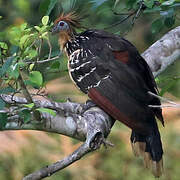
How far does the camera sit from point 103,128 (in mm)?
2729

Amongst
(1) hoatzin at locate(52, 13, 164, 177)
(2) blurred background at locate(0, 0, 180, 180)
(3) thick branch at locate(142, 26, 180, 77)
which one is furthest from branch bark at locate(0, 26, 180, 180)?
(2) blurred background at locate(0, 0, 180, 180)

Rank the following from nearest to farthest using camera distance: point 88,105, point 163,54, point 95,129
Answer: point 95,129 < point 88,105 < point 163,54

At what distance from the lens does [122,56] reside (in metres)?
3.38

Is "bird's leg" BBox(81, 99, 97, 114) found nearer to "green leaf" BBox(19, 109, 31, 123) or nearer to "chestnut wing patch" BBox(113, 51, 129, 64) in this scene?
"chestnut wing patch" BBox(113, 51, 129, 64)

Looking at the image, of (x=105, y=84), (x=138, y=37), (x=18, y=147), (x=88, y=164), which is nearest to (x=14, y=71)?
(x=105, y=84)

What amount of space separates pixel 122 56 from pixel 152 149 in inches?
23.8

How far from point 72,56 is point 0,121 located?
48.4 inches

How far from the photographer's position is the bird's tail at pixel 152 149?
10.4 ft

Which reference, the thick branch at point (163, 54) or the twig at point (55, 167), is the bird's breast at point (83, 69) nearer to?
the thick branch at point (163, 54)

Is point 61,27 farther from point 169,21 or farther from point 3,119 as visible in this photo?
point 3,119

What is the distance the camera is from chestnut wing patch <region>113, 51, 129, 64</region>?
3.35 m

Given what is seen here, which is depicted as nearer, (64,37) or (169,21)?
(169,21)

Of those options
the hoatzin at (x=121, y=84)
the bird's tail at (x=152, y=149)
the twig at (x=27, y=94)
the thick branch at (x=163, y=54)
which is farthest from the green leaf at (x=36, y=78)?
the thick branch at (x=163, y=54)

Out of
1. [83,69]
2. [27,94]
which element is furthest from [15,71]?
[83,69]
